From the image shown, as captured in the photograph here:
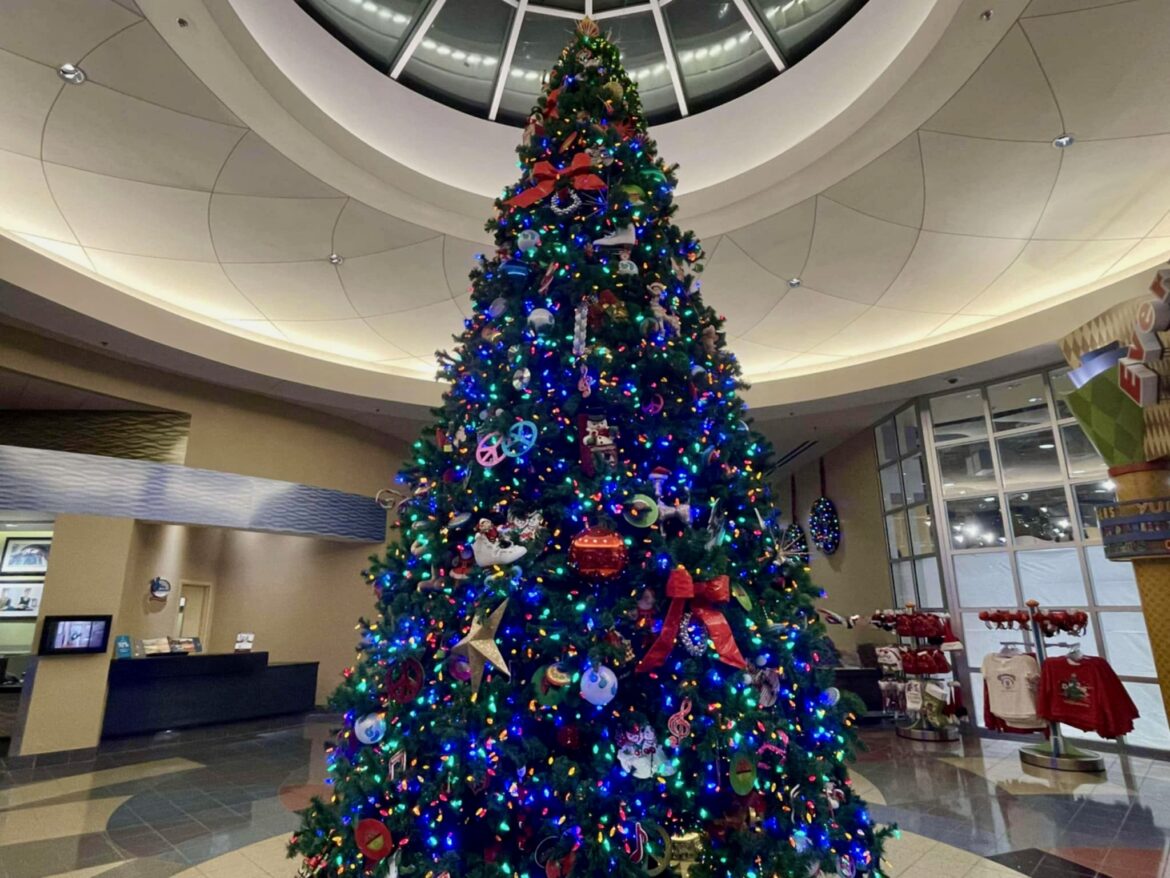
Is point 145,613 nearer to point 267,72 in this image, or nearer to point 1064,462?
point 267,72

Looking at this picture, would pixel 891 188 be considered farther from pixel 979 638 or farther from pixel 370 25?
pixel 979 638

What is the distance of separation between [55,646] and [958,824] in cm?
814

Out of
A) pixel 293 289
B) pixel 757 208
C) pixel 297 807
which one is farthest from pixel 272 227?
pixel 297 807

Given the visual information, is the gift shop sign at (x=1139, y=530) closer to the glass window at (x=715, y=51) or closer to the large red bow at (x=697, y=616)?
the large red bow at (x=697, y=616)

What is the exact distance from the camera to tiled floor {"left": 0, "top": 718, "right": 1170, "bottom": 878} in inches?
130

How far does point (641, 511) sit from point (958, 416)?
7.79m

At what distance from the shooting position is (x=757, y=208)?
636 cm

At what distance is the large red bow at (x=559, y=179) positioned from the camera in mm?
2592

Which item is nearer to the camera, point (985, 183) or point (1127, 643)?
point (985, 183)

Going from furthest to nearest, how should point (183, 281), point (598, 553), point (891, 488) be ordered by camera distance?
point (891, 488) → point (183, 281) → point (598, 553)

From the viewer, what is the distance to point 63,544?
6270mm

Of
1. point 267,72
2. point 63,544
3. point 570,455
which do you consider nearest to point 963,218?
point 570,455

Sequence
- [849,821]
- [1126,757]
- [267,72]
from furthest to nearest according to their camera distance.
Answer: [1126,757] → [267,72] → [849,821]

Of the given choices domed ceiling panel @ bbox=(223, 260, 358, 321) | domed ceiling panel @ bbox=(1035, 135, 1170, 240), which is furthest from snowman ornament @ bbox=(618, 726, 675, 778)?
domed ceiling panel @ bbox=(223, 260, 358, 321)
